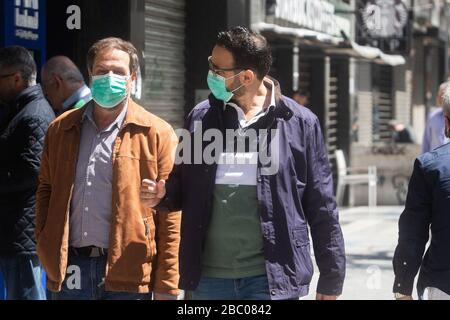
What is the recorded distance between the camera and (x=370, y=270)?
8.99 metres

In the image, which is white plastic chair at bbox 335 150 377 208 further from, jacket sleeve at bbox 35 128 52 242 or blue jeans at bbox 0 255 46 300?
jacket sleeve at bbox 35 128 52 242

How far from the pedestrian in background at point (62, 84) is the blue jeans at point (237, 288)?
7.83ft

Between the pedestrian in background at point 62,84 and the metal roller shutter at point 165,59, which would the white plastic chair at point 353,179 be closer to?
the metal roller shutter at point 165,59

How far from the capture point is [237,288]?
12.5 feet

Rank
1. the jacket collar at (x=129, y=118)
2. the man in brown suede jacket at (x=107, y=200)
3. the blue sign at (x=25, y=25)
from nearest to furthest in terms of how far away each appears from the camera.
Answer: the man in brown suede jacket at (x=107, y=200) → the jacket collar at (x=129, y=118) → the blue sign at (x=25, y=25)

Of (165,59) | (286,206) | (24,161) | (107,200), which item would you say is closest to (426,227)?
(286,206)

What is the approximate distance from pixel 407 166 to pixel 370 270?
6452mm

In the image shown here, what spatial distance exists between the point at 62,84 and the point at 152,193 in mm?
2244

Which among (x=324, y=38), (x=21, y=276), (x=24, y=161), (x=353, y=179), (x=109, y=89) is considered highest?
(x=324, y=38)

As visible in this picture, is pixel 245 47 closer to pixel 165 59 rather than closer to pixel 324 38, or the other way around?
pixel 165 59

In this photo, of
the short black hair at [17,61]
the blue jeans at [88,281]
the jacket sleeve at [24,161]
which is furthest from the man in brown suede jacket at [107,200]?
the short black hair at [17,61]

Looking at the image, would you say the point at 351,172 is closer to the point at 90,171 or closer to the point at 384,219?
the point at 384,219

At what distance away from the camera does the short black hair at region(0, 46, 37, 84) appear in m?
5.36

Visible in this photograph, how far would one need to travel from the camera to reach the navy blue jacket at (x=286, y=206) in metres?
3.80
